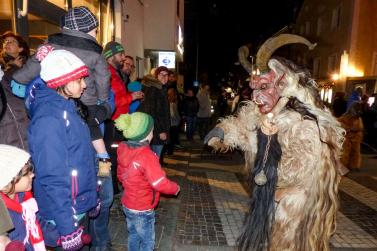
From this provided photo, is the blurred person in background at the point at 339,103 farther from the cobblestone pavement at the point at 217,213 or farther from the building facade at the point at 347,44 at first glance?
the building facade at the point at 347,44

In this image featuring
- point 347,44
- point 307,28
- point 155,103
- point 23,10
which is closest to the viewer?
point 23,10

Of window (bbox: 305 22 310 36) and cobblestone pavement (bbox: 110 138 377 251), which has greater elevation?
window (bbox: 305 22 310 36)

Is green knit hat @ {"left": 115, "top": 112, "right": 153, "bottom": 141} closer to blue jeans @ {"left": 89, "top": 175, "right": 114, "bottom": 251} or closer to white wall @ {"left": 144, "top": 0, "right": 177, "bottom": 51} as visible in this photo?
blue jeans @ {"left": 89, "top": 175, "right": 114, "bottom": 251}

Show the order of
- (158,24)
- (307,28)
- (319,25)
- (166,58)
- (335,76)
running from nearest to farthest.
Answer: (158,24) < (166,58) < (335,76) < (319,25) < (307,28)

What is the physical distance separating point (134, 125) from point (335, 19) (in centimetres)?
2237

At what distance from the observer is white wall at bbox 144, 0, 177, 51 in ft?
53.5

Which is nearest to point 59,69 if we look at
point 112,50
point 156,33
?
point 112,50

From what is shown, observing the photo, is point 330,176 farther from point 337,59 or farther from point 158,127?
point 337,59

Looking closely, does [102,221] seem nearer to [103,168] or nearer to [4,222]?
[103,168]

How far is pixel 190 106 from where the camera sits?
12.1m

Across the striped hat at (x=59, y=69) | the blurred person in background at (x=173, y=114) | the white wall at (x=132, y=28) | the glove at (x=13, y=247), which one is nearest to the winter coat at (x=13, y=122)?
the striped hat at (x=59, y=69)

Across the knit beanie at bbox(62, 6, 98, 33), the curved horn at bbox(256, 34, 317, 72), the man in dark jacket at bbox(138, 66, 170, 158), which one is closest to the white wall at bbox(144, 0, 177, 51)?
the man in dark jacket at bbox(138, 66, 170, 158)

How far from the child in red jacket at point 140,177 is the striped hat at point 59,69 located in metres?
0.73

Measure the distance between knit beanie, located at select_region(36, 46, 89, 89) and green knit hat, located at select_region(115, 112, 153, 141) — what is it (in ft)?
2.31
